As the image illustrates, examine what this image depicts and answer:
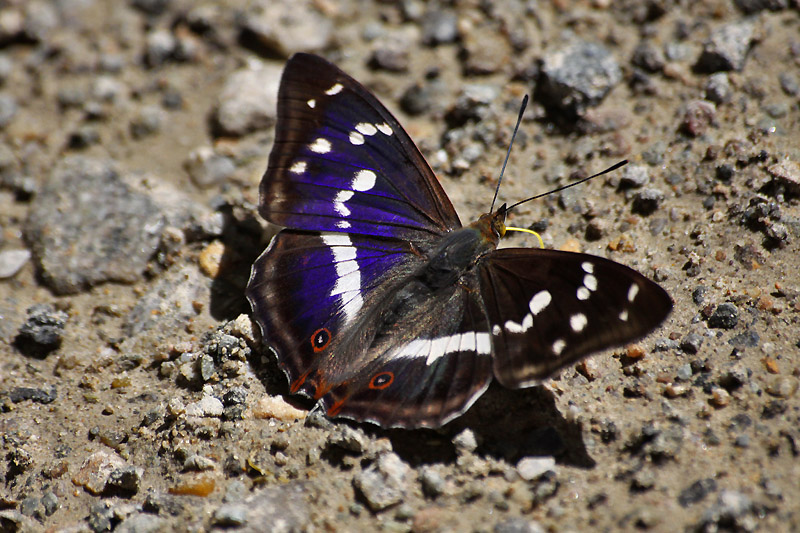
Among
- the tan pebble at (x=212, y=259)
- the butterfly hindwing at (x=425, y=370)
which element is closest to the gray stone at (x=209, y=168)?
the tan pebble at (x=212, y=259)

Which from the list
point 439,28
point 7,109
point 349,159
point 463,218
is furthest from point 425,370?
point 7,109

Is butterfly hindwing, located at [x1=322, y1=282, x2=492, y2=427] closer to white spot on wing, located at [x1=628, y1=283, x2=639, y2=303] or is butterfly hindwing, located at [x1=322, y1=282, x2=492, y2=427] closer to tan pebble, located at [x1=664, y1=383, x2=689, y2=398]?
white spot on wing, located at [x1=628, y1=283, x2=639, y2=303]

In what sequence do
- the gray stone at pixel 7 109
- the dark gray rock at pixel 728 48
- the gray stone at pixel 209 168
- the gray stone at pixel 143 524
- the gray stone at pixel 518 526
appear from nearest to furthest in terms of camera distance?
the gray stone at pixel 518 526 → the gray stone at pixel 143 524 → the dark gray rock at pixel 728 48 → the gray stone at pixel 209 168 → the gray stone at pixel 7 109

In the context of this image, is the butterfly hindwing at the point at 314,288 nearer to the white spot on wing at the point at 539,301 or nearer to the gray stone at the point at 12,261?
the white spot on wing at the point at 539,301

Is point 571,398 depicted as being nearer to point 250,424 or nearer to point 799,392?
point 799,392

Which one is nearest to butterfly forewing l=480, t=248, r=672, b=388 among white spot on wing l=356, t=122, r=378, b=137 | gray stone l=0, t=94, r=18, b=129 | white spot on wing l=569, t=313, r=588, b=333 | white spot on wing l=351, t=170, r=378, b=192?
white spot on wing l=569, t=313, r=588, b=333

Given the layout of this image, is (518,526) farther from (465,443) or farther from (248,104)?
(248,104)

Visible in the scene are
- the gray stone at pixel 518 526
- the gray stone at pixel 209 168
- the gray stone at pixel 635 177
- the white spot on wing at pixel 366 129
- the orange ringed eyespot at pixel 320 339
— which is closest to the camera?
the gray stone at pixel 518 526
